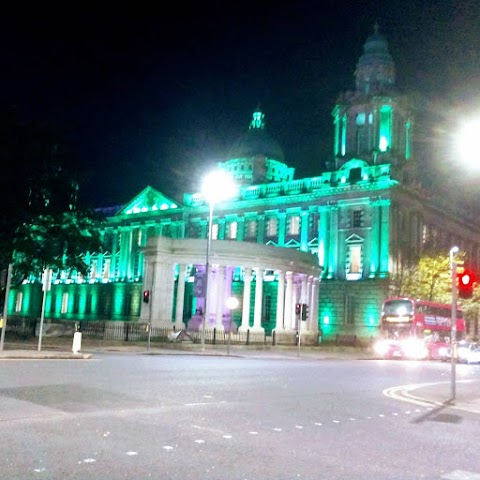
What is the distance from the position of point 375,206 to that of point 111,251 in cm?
4058

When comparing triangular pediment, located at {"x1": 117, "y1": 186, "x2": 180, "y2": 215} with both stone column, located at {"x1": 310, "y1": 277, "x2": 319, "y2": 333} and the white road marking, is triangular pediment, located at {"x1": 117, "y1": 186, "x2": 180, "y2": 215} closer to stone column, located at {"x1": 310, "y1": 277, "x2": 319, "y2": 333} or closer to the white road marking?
stone column, located at {"x1": 310, "y1": 277, "x2": 319, "y2": 333}

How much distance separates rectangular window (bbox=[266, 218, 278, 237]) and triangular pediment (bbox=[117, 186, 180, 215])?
13973 millimetres

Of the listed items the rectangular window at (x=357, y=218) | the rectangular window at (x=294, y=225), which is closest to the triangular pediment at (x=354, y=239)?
the rectangular window at (x=357, y=218)

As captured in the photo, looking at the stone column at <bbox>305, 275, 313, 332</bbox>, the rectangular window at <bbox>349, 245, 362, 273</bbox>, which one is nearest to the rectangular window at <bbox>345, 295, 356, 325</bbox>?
the rectangular window at <bbox>349, 245, 362, 273</bbox>

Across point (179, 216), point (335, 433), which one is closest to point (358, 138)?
point (179, 216)

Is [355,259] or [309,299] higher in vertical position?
[355,259]

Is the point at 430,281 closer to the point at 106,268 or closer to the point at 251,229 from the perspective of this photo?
the point at 251,229

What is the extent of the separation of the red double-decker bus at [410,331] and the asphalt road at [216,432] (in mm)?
26620

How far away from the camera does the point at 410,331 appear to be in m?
41.1

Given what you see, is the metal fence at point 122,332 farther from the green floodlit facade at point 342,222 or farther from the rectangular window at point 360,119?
the rectangular window at point 360,119

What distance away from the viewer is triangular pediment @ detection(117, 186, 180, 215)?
82812mm

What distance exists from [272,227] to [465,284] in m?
57.4

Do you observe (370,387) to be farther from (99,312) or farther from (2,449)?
(99,312)

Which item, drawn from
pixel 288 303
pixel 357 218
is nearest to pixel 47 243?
pixel 288 303
